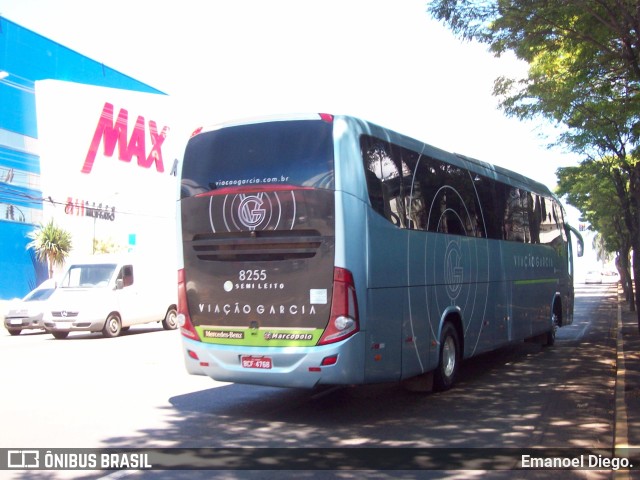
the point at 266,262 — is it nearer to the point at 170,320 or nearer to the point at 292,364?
the point at 292,364

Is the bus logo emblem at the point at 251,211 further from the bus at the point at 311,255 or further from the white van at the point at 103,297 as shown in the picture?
the white van at the point at 103,297

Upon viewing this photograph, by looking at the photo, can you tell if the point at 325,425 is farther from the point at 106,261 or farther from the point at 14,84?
the point at 14,84

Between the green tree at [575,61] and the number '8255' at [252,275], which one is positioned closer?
the number '8255' at [252,275]

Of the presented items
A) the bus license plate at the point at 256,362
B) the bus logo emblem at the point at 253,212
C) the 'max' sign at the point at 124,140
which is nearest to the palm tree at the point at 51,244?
the 'max' sign at the point at 124,140

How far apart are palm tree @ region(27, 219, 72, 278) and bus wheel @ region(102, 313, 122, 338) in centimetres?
2220

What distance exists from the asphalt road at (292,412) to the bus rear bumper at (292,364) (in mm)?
505

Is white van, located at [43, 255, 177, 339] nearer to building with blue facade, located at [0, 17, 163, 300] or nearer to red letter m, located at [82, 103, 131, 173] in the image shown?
building with blue facade, located at [0, 17, 163, 300]

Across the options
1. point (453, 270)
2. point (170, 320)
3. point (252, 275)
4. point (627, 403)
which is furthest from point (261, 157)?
point (170, 320)

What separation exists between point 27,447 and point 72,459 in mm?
634

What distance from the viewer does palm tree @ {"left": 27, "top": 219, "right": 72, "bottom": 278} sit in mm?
39688

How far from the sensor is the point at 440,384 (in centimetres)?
971

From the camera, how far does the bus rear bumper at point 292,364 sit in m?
7.53

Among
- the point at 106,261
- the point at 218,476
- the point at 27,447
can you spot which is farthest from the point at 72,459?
the point at 106,261

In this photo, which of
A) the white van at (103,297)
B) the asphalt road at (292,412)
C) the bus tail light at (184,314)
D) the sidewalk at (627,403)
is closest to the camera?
the sidewalk at (627,403)
